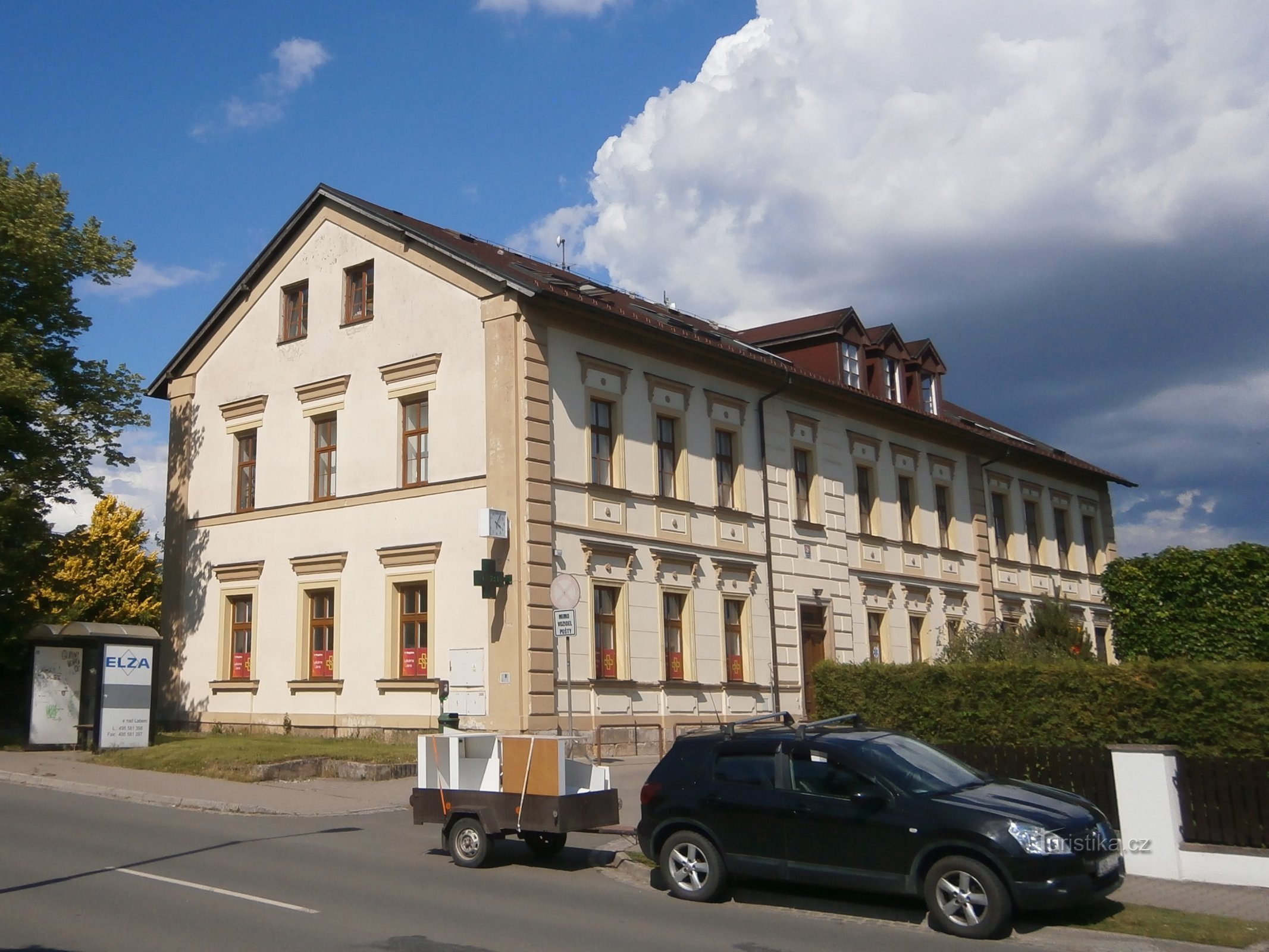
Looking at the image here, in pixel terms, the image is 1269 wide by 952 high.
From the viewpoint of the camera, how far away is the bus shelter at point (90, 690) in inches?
920

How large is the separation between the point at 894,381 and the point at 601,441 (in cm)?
1413

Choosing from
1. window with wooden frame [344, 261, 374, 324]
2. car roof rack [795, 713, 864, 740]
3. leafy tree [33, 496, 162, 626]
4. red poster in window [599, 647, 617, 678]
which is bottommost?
car roof rack [795, 713, 864, 740]

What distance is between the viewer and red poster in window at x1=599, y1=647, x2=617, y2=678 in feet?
83.6

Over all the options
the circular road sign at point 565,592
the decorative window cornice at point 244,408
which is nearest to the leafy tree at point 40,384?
the decorative window cornice at point 244,408

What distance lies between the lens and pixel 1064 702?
16.0m

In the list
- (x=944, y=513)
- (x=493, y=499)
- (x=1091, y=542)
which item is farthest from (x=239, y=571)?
(x=1091, y=542)

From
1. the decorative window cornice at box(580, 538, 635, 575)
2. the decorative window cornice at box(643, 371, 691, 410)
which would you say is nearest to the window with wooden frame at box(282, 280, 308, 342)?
the decorative window cornice at box(643, 371, 691, 410)

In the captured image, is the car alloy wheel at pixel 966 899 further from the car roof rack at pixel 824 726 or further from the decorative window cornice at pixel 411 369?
the decorative window cornice at pixel 411 369

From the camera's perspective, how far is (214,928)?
9.55 m

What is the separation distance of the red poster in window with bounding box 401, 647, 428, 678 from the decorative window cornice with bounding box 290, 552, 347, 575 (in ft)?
8.83

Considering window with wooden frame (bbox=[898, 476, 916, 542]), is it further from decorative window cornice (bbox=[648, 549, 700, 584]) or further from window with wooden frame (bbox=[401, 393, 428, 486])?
window with wooden frame (bbox=[401, 393, 428, 486])

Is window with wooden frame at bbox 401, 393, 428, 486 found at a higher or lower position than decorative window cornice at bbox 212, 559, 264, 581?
higher

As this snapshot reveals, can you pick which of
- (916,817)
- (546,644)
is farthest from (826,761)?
(546,644)

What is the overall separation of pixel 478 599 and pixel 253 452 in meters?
9.08
